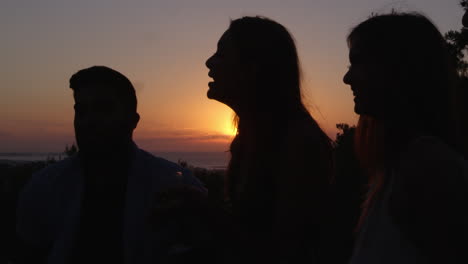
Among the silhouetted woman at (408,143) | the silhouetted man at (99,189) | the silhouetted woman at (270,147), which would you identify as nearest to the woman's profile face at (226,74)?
the silhouetted woman at (270,147)

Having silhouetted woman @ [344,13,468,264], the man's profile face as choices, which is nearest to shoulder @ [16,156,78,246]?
the man's profile face

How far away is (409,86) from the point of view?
1755 millimetres

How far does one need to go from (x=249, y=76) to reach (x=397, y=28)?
79 cm

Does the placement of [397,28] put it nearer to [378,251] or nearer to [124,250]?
[378,251]

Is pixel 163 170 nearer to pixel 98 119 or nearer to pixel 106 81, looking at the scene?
pixel 98 119

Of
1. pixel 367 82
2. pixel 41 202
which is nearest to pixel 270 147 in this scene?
pixel 367 82

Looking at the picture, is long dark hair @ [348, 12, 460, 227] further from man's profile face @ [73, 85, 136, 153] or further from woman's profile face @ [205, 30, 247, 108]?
man's profile face @ [73, 85, 136, 153]

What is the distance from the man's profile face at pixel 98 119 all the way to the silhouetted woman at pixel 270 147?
589 mm

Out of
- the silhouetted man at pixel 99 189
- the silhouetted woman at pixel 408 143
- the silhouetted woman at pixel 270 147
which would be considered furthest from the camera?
the silhouetted man at pixel 99 189

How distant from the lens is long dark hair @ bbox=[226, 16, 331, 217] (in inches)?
87.4

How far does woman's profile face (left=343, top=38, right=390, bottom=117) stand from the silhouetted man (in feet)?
3.65

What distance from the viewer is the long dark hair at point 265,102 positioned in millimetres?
2221

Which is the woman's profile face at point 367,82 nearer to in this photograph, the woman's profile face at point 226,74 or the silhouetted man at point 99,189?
the woman's profile face at point 226,74

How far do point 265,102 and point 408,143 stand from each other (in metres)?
0.89
